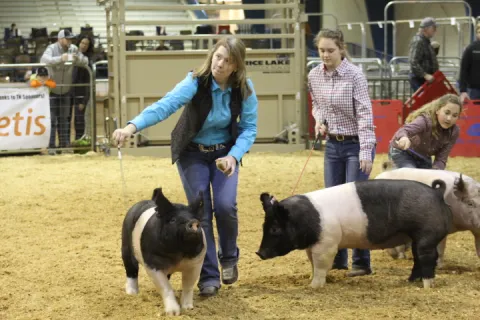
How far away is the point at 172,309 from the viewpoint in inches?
204

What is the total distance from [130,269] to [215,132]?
1086mm

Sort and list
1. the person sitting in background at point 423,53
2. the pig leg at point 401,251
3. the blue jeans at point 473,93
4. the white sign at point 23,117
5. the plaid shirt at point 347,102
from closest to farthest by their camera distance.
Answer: the plaid shirt at point 347,102, the pig leg at point 401,251, the person sitting in background at point 423,53, the white sign at point 23,117, the blue jeans at point 473,93

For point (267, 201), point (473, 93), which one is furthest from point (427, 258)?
point (473, 93)

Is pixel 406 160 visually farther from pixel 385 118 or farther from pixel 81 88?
pixel 81 88

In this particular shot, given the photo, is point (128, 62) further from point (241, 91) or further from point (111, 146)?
point (241, 91)

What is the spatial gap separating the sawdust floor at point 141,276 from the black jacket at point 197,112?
105cm

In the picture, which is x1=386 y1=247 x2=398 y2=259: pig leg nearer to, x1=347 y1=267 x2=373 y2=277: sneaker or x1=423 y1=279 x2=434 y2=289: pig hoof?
x1=347 y1=267 x2=373 y2=277: sneaker

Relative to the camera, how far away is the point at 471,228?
6.42 m

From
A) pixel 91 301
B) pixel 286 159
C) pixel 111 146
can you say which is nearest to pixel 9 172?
pixel 111 146

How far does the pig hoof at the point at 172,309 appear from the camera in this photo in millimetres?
5180

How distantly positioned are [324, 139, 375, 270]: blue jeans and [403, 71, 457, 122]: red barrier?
7061 millimetres

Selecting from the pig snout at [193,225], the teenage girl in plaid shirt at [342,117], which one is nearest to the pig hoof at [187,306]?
the pig snout at [193,225]

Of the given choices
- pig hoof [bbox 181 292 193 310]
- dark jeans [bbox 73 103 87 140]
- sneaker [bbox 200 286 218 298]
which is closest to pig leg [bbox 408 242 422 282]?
sneaker [bbox 200 286 218 298]

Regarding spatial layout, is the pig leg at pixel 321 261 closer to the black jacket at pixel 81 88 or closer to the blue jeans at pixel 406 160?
the blue jeans at pixel 406 160
